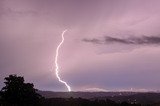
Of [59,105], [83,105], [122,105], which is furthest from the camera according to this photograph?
[59,105]

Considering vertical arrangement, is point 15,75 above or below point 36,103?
above

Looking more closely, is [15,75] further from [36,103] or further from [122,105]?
[122,105]

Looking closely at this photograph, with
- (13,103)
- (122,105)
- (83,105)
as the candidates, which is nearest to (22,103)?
(13,103)

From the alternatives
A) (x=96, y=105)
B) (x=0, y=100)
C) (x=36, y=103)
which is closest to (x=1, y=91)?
(x=0, y=100)

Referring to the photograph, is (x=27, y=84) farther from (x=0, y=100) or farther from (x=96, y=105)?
(x=96, y=105)

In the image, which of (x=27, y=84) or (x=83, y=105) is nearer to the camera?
(x=27, y=84)

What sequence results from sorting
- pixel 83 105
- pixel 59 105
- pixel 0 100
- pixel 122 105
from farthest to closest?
1. pixel 59 105
2. pixel 83 105
3. pixel 122 105
4. pixel 0 100
